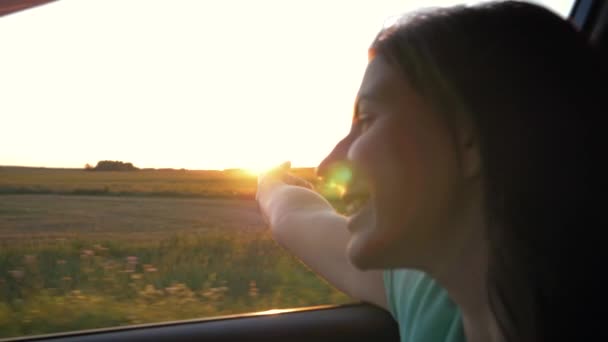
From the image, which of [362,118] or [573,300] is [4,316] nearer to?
[362,118]

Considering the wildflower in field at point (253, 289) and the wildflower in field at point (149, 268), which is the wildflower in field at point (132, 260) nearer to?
the wildflower in field at point (149, 268)

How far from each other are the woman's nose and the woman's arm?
43 centimetres

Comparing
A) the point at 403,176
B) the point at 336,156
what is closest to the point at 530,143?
the point at 403,176

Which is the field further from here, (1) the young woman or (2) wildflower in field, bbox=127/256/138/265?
(1) the young woman

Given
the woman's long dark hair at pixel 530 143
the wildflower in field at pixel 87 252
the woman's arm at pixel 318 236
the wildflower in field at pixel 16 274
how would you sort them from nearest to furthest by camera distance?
the woman's long dark hair at pixel 530 143, the woman's arm at pixel 318 236, the wildflower in field at pixel 16 274, the wildflower in field at pixel 87 252

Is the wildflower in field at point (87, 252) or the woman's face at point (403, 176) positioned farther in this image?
the wildflower in field at point (87, 252)

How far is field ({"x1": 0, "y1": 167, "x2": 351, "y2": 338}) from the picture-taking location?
2.23 metres

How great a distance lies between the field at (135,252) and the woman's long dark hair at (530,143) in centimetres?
127

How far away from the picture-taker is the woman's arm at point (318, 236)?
5.84 feet

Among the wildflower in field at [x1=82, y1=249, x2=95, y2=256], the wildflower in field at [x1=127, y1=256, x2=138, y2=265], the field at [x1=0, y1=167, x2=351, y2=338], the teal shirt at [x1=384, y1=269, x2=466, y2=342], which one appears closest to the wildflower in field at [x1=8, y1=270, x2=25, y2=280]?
the field at [x1=0, y1=167, x2=351, y2=338]

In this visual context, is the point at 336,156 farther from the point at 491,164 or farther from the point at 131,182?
the point at 131,182

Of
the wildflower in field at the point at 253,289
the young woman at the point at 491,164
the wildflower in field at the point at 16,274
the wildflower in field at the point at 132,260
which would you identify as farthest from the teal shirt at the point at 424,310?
the wildflower in field at the point at 16,274

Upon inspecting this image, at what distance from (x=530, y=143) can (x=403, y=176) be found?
183 millimetres

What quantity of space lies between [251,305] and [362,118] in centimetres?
140
